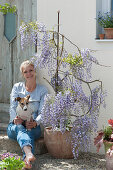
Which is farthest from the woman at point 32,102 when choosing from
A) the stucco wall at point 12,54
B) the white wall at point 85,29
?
the white wall at point 85,29

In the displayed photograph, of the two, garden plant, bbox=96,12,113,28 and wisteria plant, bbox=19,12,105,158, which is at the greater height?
garden plant, bbox=96,12,113,28

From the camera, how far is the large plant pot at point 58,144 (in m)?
4.31

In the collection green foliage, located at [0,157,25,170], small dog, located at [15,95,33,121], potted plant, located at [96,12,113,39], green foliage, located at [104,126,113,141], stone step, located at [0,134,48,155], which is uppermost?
potted plant, located at [96,12,113,39]

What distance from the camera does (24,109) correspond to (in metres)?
4.36

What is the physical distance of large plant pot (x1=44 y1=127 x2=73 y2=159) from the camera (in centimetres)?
431

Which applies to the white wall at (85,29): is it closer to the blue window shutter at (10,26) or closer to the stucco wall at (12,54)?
the stucco wall at (12,54)

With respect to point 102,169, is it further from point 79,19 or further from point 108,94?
point 79,19

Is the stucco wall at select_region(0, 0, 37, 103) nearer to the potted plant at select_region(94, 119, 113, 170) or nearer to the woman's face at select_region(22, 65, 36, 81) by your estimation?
the woman's face at select_region(22, 65, 36, 81)

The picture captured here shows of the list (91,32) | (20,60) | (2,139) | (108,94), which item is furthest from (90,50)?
(2,139)

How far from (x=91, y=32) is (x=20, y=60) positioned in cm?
120

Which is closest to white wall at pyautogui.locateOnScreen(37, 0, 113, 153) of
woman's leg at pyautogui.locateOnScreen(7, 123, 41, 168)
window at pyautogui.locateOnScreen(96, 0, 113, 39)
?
window at pyautogui.locateOnScreen(96, 0, 113, 39)

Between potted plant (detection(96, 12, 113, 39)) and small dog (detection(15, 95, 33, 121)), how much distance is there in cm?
115

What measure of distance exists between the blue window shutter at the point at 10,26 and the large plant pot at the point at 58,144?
165 cm

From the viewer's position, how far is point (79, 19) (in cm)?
461
